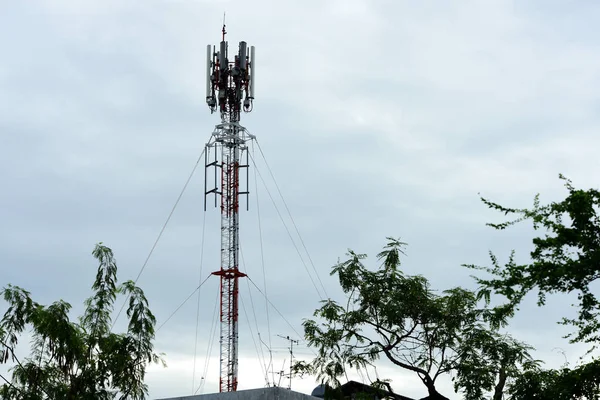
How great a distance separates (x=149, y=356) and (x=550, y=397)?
15.4m

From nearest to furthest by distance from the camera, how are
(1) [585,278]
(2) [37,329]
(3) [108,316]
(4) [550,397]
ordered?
(1) [585,278], (4) [550,397], (2) [37,329], (3) [108,316]

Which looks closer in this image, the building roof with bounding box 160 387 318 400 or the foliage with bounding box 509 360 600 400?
the foliage with bounding box 509 360 600 400

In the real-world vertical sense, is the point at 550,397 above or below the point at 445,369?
below

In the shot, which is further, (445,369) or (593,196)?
(445,369)

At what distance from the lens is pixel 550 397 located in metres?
28.9

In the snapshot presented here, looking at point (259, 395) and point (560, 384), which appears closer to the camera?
point (560, 384)

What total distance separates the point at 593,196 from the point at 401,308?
11.8 meters

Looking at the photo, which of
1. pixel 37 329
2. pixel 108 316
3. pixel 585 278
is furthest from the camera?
pixel 108 316

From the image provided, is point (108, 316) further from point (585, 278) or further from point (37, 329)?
point (585, 278)

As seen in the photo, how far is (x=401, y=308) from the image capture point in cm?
3447

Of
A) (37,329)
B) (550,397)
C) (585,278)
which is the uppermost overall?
(37,329)

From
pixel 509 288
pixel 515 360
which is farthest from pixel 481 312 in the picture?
pixel 509 288

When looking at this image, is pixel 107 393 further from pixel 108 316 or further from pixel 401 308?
pixel 401 308

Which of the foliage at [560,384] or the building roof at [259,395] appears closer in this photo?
the foliage at [560,384]
